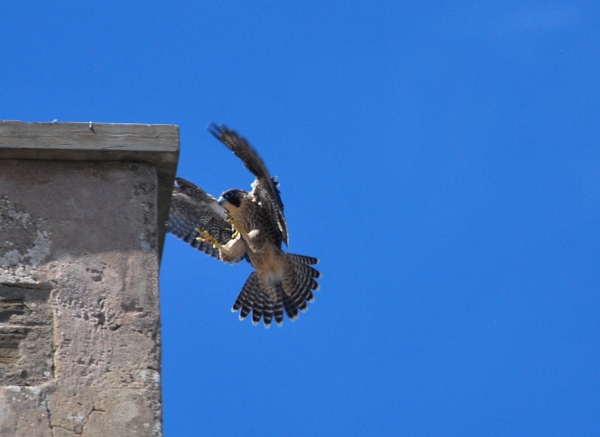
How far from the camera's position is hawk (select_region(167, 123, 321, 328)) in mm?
8609

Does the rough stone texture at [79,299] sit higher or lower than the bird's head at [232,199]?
lower

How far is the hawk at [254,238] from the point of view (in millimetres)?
8609

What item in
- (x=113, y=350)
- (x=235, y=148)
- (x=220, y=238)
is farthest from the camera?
(x=220, y=238)

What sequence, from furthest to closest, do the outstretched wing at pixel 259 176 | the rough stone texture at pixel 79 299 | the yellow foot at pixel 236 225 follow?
1. the yellow foot at pixel 236 225
2. the outstretched wing at pixel 259 176
3. the rough stone texture at pixel 79 299

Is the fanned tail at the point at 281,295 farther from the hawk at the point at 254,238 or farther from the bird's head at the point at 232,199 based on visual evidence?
the bird's head at the point at 232,199

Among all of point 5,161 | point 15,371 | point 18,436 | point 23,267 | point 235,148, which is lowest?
point 18,436

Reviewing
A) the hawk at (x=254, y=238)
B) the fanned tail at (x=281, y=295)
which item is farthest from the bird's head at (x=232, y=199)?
the fanned tail at (x=281, y=295)

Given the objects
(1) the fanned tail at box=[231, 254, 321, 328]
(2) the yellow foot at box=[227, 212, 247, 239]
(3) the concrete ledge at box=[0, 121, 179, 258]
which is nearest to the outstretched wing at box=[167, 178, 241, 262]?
(2) the yellow foot at box=[227, 212, 247, 239]

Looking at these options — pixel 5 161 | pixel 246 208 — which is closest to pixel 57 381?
pixel 5 161

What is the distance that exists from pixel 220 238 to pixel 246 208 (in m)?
0.86

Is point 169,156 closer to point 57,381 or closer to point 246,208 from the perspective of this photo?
point 57,381

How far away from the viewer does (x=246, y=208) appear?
877cm

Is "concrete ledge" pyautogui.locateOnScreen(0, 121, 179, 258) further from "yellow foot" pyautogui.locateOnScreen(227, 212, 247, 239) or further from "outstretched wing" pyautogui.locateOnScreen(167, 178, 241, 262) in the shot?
"outstretched wing" pyautogui.locateOnScreen(167, 178, 241, 262)

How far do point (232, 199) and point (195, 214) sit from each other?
982 mm
